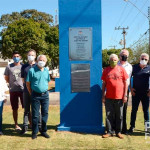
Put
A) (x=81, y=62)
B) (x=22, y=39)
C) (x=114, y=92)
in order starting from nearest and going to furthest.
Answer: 1. (x=114, y=92)
2. (x=81, y=62)
3. (x=22, y=39)

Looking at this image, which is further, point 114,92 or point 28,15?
point 28,15

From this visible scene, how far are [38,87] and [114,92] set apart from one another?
1.63 meters

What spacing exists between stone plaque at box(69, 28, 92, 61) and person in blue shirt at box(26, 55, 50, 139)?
0.82 metres

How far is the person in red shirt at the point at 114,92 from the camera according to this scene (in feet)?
18.2

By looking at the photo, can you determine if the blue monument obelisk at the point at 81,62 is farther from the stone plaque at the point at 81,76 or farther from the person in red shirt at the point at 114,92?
the person in red shirt at the point at 114,92

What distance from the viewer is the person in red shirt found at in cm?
554

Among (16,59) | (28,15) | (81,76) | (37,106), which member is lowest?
(37,106)

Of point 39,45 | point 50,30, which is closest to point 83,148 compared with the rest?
point 39,45

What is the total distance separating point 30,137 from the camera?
5750mm

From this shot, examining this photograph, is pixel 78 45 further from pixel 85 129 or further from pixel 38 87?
pixel 85 129

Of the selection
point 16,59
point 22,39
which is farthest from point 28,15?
point 16,59

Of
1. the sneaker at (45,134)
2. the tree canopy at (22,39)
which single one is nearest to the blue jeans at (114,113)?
the sneaker at (45,134)

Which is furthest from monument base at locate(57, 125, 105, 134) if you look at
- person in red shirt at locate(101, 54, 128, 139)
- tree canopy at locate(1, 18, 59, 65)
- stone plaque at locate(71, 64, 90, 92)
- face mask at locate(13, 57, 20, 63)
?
tree canopy at locate(1, 18, 59, 65)

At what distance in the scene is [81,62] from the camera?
6055 mm
